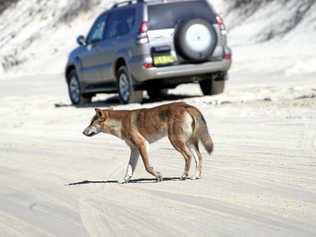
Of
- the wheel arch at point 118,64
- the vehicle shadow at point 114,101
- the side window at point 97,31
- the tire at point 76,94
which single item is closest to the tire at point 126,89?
the wheel arch at point 118,64

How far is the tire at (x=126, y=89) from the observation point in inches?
655

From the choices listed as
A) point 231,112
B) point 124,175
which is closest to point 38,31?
point 231,112

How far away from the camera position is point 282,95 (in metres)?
15.8

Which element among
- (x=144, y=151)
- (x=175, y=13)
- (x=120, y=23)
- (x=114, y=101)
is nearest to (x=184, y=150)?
(x=144, y=151)

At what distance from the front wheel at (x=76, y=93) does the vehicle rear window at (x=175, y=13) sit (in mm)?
3285

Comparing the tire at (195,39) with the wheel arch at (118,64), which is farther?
the wheel arch at (118,64)

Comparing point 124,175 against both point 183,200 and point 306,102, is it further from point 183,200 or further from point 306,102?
point 306,102

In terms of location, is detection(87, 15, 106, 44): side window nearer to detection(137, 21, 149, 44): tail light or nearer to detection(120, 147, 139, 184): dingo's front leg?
detection(137, 21, 149, 44): tail light

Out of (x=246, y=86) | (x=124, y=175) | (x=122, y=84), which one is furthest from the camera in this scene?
(x=246, y=86)

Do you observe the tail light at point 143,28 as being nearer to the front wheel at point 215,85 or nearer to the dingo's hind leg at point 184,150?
the front wheel at point 215,85

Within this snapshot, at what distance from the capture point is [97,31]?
707 inches

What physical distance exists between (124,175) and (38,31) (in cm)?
2969

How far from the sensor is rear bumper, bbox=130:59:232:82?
1612 centimetres

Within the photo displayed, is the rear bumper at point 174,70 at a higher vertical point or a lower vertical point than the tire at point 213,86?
higher
